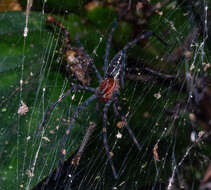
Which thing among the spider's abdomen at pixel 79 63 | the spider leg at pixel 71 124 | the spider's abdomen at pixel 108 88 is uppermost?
the spider's abdomen at pixel 79 63

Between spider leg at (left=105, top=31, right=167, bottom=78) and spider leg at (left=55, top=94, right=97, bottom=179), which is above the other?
spider leg at (left=105, top=31, right=167, bottom=78)

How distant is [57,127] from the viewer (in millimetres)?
589

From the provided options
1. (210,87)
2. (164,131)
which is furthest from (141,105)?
(210,87)

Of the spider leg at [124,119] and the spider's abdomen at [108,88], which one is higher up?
the spider's abdomen at [108,88]

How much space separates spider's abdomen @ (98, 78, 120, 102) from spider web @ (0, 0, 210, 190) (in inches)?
1.0

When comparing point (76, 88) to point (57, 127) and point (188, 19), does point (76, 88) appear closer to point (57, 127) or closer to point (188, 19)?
point (57, 127)

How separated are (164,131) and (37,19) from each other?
413mm

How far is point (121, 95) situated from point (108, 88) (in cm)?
4

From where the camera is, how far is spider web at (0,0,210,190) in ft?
1.88

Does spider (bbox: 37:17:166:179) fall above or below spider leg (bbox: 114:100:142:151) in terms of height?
above

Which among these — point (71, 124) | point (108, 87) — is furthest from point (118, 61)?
point (71, 124)

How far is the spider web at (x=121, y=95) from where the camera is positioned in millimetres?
573

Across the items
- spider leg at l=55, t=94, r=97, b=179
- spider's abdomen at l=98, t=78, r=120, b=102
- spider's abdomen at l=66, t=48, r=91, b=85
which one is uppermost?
spider's abdomen at l=66, t=48, r=91, b=85

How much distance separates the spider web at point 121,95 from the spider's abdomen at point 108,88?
0.08 ft
